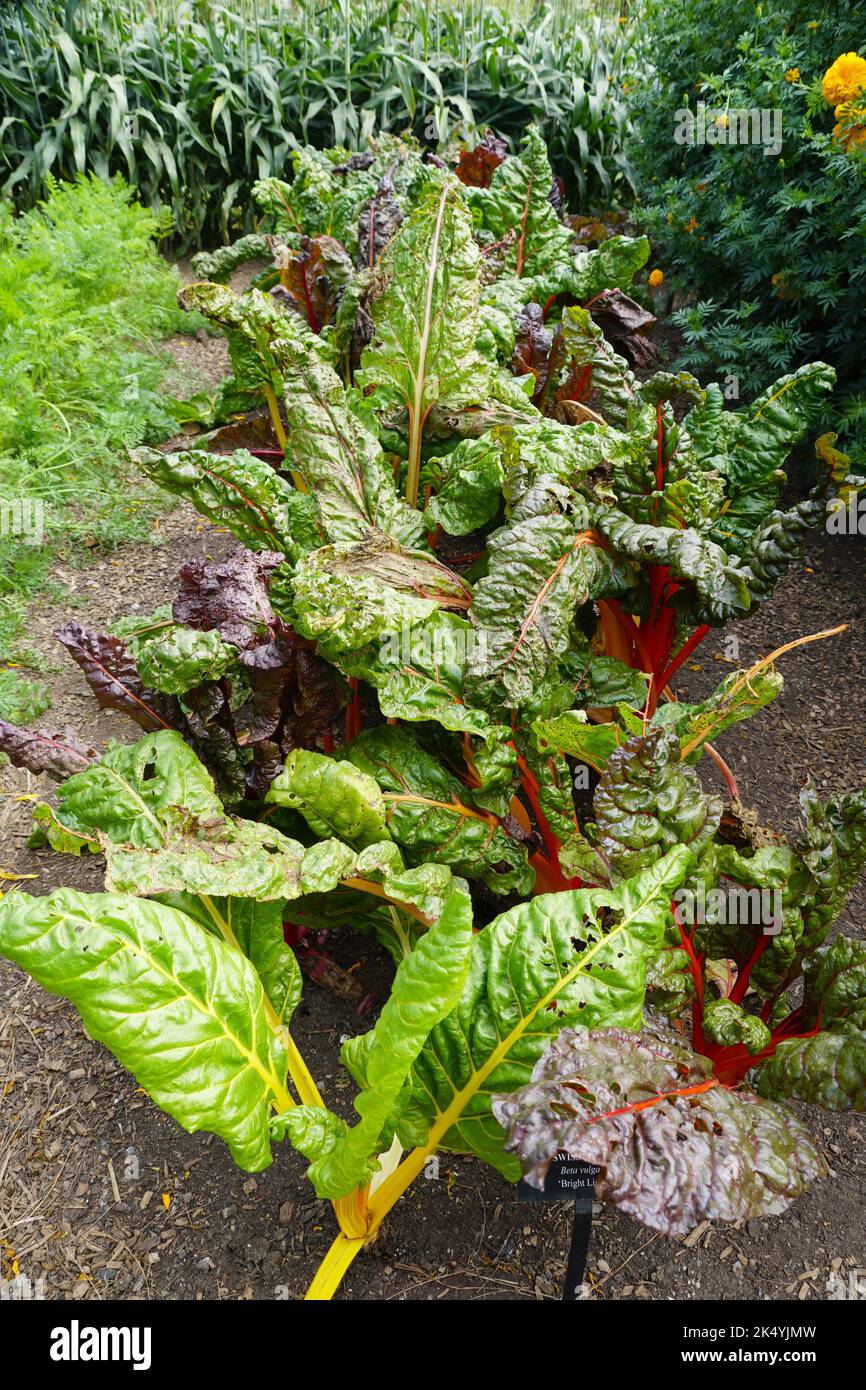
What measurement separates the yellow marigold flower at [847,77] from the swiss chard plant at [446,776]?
1034mm

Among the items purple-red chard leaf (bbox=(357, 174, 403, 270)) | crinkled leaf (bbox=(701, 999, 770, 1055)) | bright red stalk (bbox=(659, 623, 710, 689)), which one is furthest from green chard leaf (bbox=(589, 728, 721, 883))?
purple-red chard leaf (bbox=(357, 174, 403, 270))

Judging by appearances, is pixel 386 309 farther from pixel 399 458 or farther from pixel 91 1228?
pixel 91 1228

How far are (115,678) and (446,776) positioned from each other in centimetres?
78

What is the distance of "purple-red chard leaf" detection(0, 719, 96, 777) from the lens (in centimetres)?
200

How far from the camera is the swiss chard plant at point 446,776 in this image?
140 cm

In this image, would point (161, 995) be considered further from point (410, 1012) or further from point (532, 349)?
point (532, 349)

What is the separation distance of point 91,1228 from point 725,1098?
3.87 feet

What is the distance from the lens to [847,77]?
286 centimetres

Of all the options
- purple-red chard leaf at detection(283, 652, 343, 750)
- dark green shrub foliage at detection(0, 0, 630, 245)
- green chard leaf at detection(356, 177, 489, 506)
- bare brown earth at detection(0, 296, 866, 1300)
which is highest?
dark green shrub foliage at detection(0, 0, 630, 245)

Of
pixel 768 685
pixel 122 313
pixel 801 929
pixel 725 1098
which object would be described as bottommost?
pixel 725 1098

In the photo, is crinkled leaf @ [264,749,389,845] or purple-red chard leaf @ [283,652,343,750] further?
purple-red chard leaf @ [283,652,343,750]

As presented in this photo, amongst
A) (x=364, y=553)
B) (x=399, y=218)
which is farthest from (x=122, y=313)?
(x=364, y=553)

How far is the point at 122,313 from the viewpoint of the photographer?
4.65 metres

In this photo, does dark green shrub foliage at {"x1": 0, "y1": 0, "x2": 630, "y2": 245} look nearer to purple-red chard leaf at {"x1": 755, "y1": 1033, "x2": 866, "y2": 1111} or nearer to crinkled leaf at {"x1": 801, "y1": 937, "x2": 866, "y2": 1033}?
crinkled leaf at {"x1": 801, "y1": 937, "x2": 866, "y2": 1033}
